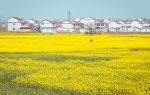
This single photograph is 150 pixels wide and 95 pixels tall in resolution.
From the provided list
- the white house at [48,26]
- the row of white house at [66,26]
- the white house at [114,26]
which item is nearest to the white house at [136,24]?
the row of white house at [66,26]

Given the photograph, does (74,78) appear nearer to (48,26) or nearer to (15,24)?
(48,26)

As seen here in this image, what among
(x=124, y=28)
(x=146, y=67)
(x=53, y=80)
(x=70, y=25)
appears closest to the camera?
(x=53, y=80)

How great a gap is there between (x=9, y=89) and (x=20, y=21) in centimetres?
10671

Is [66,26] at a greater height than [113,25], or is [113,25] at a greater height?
[113,25]

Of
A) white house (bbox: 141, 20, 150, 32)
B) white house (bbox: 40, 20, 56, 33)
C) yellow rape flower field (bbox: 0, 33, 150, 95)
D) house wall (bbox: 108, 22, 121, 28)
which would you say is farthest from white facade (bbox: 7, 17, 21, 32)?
yellow rape flower field (bbox: 0, 33, 150, 95)

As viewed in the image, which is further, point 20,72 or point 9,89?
point 20,72

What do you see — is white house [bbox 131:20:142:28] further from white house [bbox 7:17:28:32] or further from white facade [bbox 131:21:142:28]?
white house [bbox 7:17:28:32]

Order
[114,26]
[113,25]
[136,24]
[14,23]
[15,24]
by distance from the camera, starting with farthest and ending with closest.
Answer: [136,24] < [113,25] < [114,26] < [15,24] < [14,23]

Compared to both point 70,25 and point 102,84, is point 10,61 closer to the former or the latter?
point 102,84

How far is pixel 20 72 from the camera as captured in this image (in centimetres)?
1902

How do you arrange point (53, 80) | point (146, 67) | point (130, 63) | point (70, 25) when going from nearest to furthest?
point (53, 80) < point (146, 67) < point (130, 63) < point (70, 25)

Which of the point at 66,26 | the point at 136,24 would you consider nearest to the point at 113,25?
the point at 136,24

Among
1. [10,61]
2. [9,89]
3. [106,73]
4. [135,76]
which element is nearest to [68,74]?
[106,73]

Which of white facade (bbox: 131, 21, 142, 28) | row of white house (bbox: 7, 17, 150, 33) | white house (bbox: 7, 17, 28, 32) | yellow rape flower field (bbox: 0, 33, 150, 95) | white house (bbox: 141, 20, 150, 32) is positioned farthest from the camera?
white facade (bbox: 131, 21, 142, 28)
